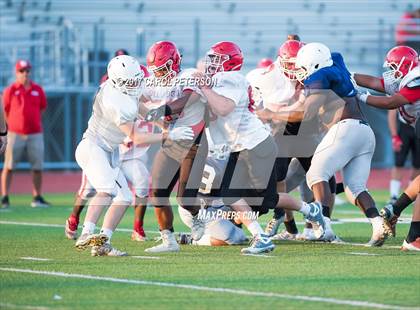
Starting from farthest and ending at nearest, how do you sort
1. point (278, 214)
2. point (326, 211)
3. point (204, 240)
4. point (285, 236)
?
point (285, 236), point (278, 214), point (204, 240), point (326, 211)

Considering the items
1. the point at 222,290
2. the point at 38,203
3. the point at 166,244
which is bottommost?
the point at 38,203

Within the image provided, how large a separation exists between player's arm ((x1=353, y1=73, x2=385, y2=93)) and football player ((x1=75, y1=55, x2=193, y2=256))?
2.08 metres

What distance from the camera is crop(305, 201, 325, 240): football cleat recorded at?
8766 mm

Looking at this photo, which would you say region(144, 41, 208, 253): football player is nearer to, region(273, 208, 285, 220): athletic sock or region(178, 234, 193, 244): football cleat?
region(178, 234, 193, 244): football cleat

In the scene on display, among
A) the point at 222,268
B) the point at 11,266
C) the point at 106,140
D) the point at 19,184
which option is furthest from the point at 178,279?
the point at 19,184

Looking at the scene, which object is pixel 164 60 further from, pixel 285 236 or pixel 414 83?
pixel 285 236

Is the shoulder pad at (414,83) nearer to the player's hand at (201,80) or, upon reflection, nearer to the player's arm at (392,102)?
the player's arm at (392,102)

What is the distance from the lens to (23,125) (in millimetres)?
14367

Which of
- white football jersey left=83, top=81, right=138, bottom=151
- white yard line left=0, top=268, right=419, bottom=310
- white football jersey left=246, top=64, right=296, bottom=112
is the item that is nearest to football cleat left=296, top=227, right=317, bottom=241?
white football jersey left=246, top=64, right=296, bottom=112

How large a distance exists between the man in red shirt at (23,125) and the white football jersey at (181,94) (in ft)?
19.2

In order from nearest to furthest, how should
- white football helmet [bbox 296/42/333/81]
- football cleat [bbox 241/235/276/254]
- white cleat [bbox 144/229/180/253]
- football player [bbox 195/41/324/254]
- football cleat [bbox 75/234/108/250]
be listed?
football cleat [bbox 75/234/108/250]
football cleat [bbox 241/235/276/254]
football player [bbox 195/41/324/254]
white cleat [bbox 144/229/180/253]
white football helmet [bbox 296/42/333/81]

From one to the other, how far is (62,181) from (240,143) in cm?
1062

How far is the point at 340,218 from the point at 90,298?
20.7ft

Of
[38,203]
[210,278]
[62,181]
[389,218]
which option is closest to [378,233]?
[389,218]
